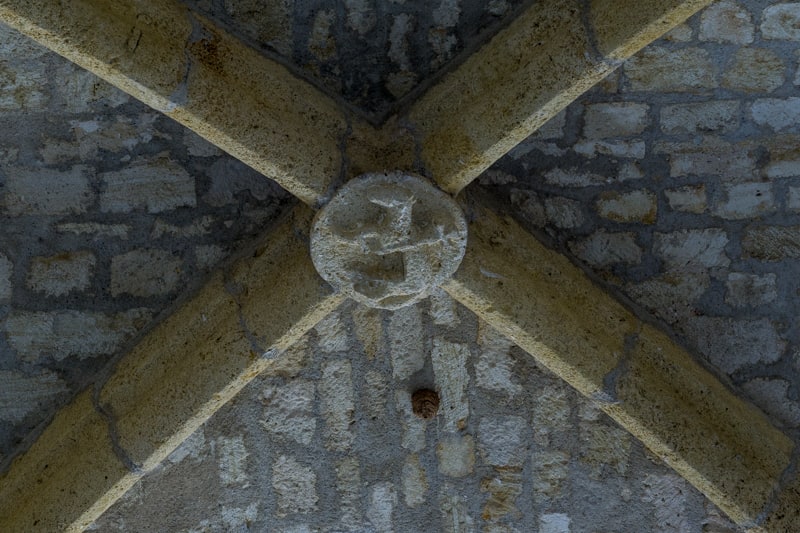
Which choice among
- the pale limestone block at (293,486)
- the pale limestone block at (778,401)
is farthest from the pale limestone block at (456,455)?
the pale limestone block at (778,401)

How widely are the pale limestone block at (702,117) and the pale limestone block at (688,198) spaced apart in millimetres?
181

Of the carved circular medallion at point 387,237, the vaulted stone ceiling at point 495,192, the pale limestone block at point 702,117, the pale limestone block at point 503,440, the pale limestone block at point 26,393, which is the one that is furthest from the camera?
the pale limestone block at point 503,440

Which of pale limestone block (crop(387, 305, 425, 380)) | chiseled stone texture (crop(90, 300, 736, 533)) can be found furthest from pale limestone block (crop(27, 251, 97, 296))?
pale limestone block (crop(387, 305, 425, 380))

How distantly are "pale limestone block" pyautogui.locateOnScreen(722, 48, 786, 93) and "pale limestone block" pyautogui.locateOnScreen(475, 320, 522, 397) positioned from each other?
3.55 ft

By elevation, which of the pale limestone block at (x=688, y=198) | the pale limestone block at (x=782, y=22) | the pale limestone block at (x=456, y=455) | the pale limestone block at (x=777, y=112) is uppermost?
the pale limestone block at (x=782, y=22)

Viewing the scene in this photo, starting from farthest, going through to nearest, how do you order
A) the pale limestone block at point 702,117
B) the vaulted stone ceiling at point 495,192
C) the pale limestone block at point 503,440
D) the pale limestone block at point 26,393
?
1. the pale limestone block at point 503,440
2. the pale limestone block at point 26,393
3. the pale limestone block at point 702,117
4. the vaulted stone ceiling at point 495,192

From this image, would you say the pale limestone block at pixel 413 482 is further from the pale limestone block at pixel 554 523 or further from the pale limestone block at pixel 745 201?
the pale limestone block at pixel 745 201

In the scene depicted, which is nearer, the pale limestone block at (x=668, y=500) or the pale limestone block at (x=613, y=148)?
the pale limestone block at (x=613, y=148)

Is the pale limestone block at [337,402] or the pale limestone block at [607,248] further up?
the pale limestone block at [607,248]

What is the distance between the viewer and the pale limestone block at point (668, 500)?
105 inches

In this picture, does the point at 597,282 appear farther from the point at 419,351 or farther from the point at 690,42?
the point at 690,42

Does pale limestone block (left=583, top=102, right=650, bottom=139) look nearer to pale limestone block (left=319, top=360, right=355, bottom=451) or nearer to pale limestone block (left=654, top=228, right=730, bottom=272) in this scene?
pale limestone block (left=654, top=228, right=730, bottom=272)

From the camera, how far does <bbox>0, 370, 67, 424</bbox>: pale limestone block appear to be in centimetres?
257

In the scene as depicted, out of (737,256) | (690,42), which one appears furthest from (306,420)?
(690,42)
